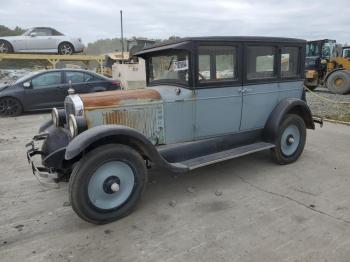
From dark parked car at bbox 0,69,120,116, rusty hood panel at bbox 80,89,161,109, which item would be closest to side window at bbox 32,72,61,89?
dark parked car at bbox 0,69,120,116

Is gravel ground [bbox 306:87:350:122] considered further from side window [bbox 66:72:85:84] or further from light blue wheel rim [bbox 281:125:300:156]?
side window [bbox 66:72:85:84]

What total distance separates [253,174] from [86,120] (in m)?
2.52

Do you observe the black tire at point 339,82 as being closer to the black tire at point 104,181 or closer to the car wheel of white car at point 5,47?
the black tire at point 104,181

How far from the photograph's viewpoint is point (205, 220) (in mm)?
3467

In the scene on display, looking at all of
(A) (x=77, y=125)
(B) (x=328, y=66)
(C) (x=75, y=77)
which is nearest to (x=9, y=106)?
(C) (x=75, y=77)

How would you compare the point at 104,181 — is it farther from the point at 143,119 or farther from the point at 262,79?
the point at 262,79

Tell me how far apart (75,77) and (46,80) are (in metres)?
0.84

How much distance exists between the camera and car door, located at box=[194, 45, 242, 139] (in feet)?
14.1

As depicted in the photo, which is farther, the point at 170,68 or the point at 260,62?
the point at 260,62

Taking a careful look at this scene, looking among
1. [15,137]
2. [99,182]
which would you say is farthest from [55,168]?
[15,137]

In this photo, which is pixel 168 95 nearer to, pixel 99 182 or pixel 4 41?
pixel 99 182

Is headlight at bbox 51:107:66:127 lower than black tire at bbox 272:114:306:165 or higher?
higher

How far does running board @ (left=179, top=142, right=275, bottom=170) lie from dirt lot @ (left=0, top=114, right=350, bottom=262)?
0.38 meters

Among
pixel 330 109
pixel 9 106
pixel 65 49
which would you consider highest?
pixel 65 49
